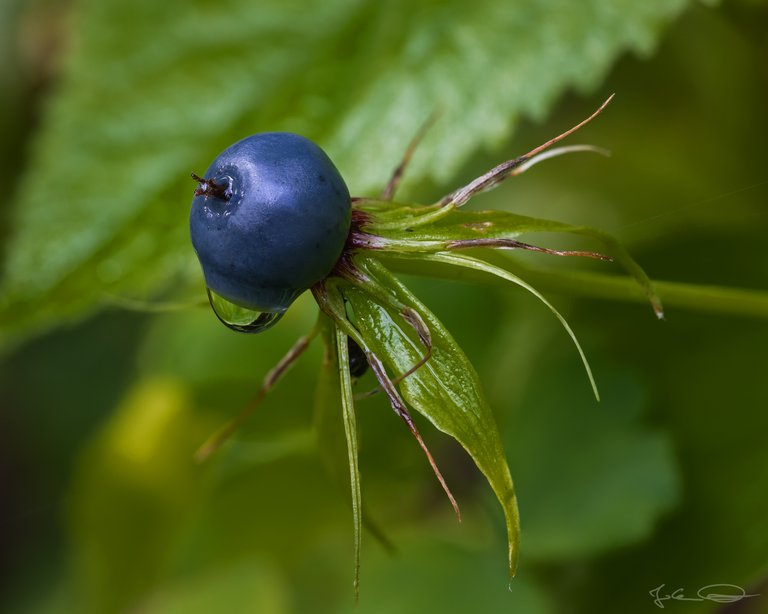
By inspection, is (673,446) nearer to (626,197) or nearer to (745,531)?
(745,531)

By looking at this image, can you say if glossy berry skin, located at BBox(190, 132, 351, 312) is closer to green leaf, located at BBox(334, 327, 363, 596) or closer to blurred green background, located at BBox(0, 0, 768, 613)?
green leaf, located at BBox(334, 327, 363, 596)

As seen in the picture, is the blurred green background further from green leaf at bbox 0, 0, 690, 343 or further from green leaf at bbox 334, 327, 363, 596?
green leaf at bbox 334, 327, 363, 596

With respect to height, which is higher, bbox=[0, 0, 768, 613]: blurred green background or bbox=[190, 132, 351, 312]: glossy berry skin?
bbox=[190, 132, 351, 312]: glossy berry skin

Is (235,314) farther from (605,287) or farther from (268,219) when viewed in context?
(605,287)

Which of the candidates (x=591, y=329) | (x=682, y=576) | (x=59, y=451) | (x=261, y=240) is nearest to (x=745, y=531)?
(x=682, y=576)

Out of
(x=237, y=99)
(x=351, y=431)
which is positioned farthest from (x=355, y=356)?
(x=237, y=99)

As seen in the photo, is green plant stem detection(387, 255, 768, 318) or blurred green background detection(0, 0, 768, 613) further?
blurred green background detection(0, 0, 768, 613)

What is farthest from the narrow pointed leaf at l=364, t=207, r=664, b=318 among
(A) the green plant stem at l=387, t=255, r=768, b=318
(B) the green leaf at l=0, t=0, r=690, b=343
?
(B) the green leaf at l=0, t=0, r=690, b=343
